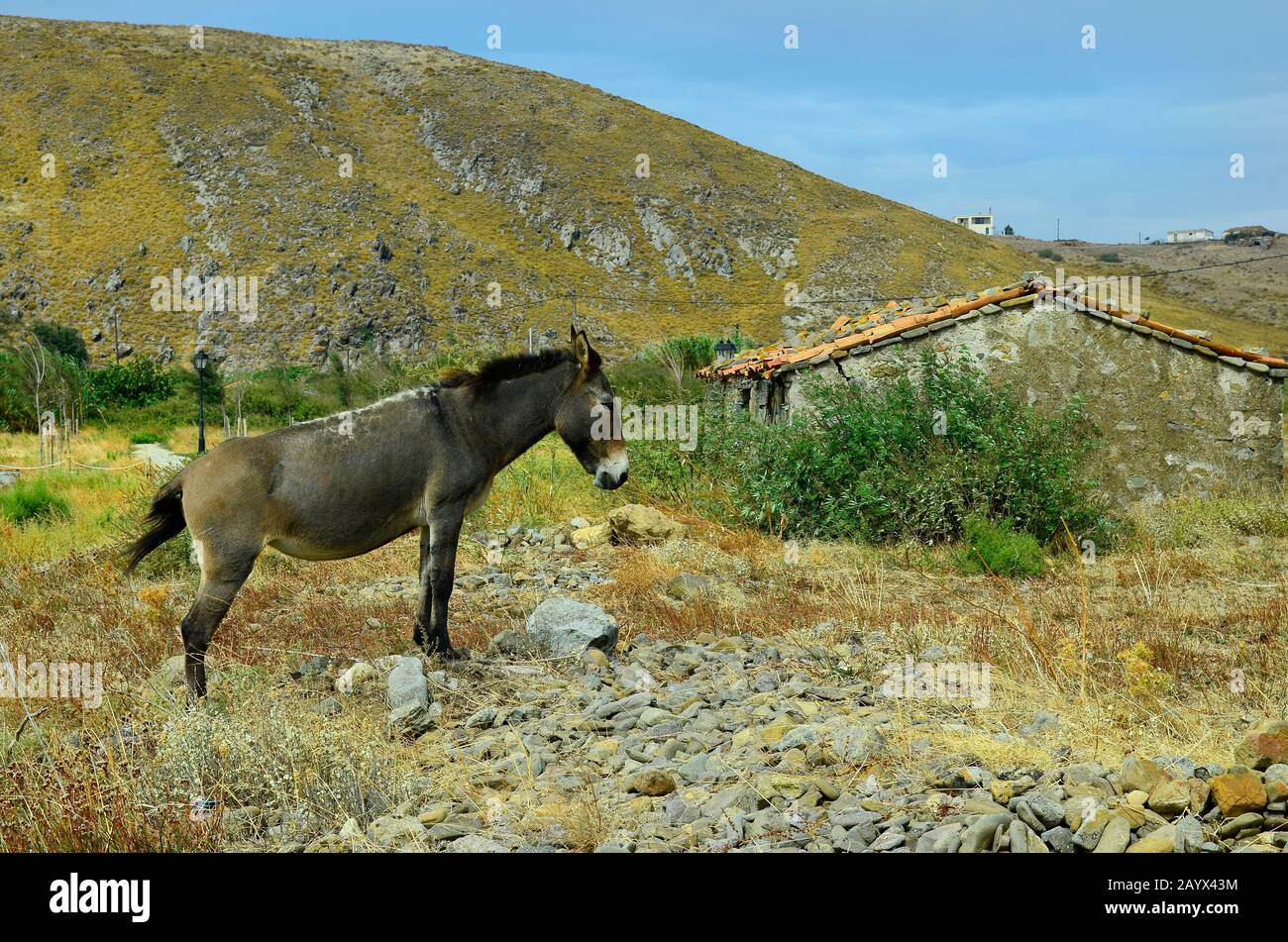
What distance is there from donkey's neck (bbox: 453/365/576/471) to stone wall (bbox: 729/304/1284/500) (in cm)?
770

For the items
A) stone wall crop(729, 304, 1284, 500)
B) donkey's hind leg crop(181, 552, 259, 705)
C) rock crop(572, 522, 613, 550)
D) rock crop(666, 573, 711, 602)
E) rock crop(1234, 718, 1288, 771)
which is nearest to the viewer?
rock crop(1234, 718, 1288, 771)

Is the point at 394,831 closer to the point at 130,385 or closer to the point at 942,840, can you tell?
the point at 942,840

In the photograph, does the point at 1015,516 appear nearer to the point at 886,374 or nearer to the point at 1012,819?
the point at 886,374

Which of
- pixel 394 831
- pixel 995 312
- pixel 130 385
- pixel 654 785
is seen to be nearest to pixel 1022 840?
pixel 654 785

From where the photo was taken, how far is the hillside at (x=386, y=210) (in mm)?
68062

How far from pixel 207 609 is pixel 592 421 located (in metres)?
2.93

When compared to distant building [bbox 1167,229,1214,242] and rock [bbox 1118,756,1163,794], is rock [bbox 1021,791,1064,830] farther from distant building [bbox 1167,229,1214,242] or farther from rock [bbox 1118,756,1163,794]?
distant building [bbox 1167,229,1214,242]

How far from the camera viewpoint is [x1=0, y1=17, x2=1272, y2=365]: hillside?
223 feet

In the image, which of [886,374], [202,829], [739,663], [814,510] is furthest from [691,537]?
[202,829]

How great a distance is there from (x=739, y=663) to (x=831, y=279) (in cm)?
7668

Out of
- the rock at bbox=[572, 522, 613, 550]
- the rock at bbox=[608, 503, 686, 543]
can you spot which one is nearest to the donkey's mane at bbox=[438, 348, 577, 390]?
the rock at bbox=[608, 503, 686, 543]

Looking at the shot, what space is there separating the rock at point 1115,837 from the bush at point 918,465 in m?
8.51

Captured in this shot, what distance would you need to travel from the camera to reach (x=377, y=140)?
9469cm

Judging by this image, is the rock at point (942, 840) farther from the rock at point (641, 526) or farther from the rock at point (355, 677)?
the rock at point (641, 526)
